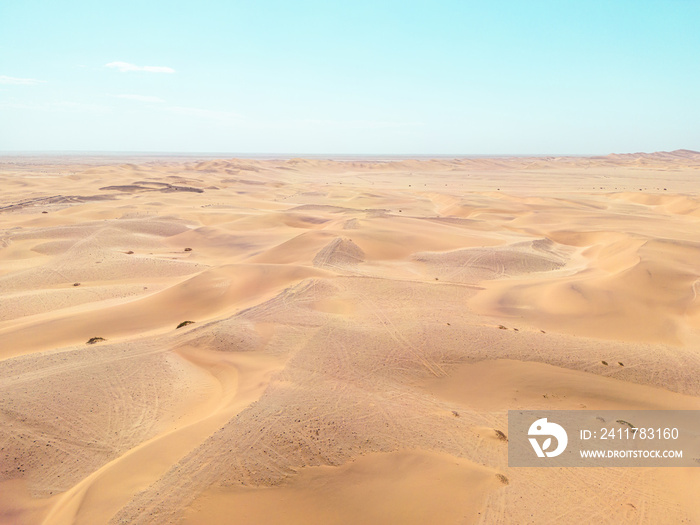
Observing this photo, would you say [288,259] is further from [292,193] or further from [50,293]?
[292,193]

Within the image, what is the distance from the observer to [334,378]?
1009 centimetres

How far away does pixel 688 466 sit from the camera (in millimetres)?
7836

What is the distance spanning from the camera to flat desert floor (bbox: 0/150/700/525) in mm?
6785

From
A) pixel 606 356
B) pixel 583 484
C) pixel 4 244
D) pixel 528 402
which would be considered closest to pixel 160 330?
pixel 528 402

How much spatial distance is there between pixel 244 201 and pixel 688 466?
48.7 m

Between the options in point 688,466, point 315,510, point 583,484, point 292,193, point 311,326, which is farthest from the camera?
point 292,193

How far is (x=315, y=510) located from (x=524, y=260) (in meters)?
19.5

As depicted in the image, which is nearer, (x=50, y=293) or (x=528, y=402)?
(x=528, y=402)

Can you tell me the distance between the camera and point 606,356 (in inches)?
457

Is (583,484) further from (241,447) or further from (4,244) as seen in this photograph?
(4,244)

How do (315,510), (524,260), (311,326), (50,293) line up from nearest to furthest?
(315,510) < (311,326) < (50,293) < (524,260)

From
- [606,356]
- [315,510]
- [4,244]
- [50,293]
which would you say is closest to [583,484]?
[315,510]

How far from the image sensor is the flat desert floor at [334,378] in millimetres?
6785

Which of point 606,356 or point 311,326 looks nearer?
point 606,356
